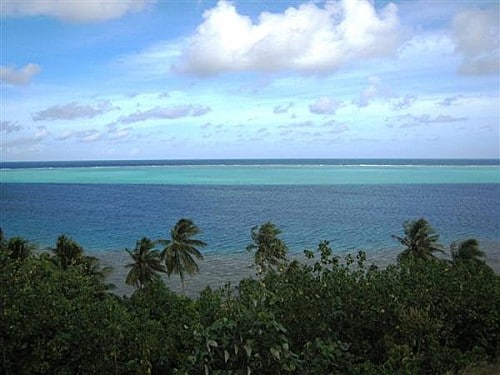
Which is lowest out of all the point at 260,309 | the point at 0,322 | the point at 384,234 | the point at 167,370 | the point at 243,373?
the point at 384,234

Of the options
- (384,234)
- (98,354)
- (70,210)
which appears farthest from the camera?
(70,210)

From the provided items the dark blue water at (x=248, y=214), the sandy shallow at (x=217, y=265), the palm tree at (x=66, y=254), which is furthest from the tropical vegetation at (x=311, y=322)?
the dark blue water at (x=248, y=214)

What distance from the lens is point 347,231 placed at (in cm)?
8412

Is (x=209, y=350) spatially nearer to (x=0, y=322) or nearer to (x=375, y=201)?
(x=0, y=322)

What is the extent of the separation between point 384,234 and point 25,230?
66384 millimetres

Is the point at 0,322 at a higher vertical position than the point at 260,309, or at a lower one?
lower

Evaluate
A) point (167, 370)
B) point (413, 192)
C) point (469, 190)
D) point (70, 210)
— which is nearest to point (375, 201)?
point (413, 192)

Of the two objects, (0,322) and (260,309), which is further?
(0,322)

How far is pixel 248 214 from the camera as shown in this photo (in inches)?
4193

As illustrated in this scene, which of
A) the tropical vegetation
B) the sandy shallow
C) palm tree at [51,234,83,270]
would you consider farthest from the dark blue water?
the tropical vegetation

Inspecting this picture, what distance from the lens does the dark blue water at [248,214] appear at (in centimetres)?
8038

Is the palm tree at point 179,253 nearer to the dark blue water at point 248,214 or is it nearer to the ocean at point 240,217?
the ocean at point 240,217

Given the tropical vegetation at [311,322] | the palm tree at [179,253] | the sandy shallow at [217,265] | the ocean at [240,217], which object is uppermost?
the tropical vegetation at [311,322]

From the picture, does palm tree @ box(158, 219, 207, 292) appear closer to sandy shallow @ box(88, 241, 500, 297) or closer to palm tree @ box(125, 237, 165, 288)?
palm tree @ box(125, 237, 165, 288)
